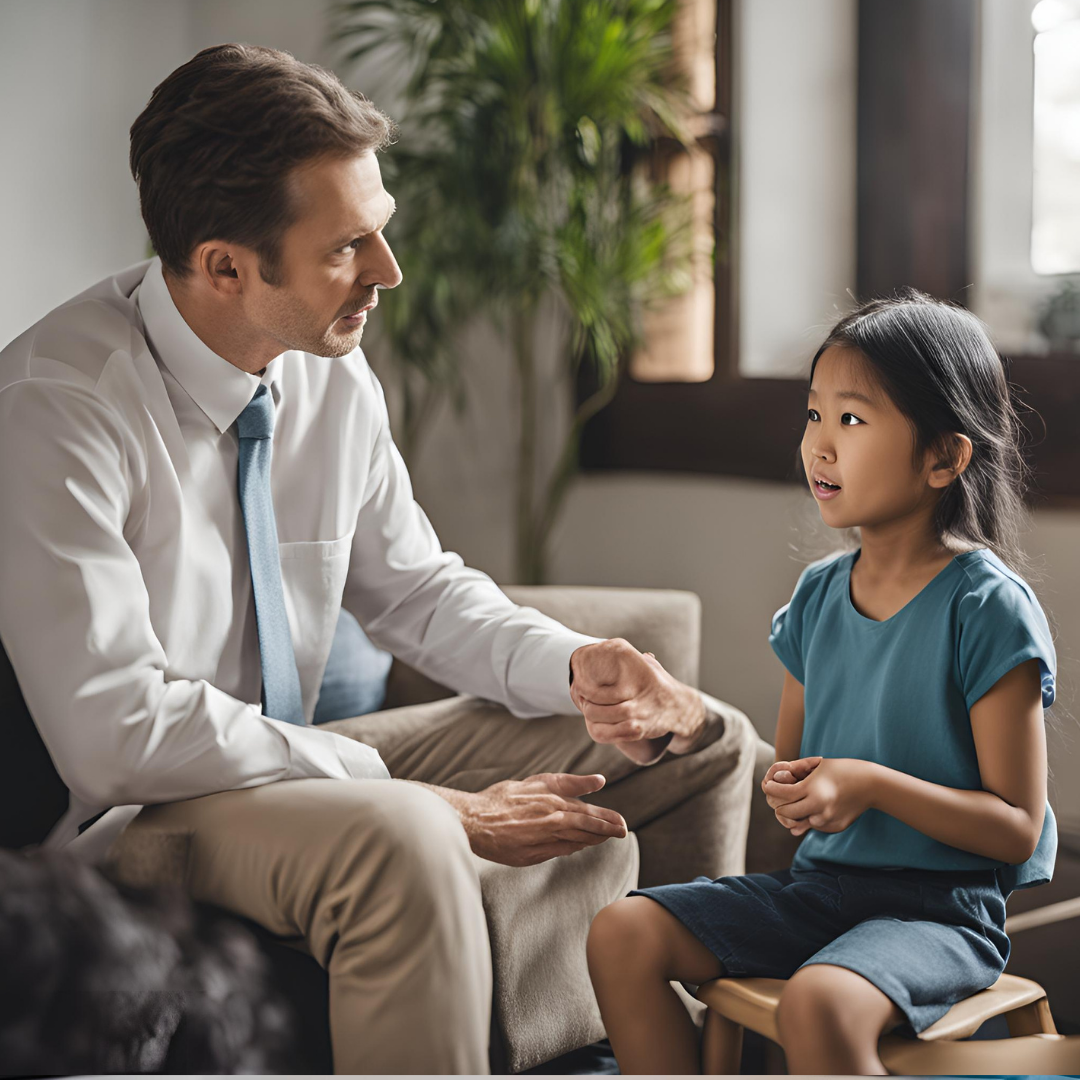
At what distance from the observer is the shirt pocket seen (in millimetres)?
977

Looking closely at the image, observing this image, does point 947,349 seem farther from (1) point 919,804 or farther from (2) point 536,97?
(2) point 536,97

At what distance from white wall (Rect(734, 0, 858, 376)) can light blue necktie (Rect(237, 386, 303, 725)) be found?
2.17 feet

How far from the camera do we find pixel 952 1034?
0.75m

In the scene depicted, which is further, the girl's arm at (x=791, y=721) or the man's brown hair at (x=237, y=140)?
the girl's arm at (x=791, y=721)

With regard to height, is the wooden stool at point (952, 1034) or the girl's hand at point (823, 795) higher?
the girl's hand at point (823, 795)

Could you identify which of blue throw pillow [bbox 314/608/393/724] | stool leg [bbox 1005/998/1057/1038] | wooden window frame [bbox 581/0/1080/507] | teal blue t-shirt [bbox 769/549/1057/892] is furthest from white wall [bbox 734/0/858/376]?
stool leg [bbox 1005/998/1057/1038]

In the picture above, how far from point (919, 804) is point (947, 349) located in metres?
0.34

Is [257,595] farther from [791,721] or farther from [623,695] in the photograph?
[791,721]

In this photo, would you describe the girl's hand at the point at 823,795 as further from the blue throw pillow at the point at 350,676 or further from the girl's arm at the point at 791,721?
Result: the blue throw pillow at the point at 350,676

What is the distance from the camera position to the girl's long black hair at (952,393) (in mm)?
829

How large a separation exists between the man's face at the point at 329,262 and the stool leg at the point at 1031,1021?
715mm

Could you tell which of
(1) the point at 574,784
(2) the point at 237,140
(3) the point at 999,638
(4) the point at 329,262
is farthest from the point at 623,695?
(2) the point at 237,140

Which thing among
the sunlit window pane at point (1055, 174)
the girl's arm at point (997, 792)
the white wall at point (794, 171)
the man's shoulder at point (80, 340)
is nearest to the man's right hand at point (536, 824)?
the girl's arm at point (997, 792)

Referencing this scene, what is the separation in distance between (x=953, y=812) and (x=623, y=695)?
27 cm
